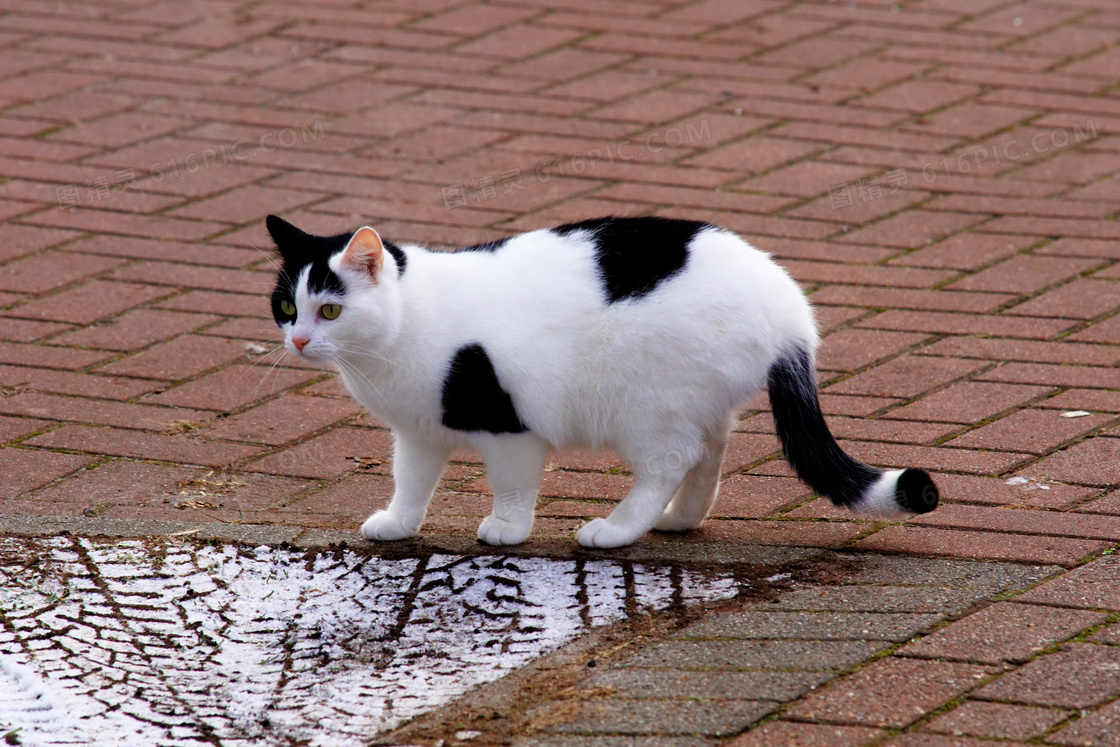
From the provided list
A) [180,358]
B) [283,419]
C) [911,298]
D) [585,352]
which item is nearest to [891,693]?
[585,352]

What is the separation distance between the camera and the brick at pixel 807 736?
87.0 inches

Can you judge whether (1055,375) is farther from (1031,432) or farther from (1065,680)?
(1065,680)

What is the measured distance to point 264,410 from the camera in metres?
3.81

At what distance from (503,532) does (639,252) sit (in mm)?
694

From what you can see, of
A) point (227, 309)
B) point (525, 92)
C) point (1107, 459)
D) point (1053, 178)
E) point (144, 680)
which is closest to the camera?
point (144, 680)

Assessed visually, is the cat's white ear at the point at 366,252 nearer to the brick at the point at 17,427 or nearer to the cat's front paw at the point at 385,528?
the cat's front paw at the point at 385,528

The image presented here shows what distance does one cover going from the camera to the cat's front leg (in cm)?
307

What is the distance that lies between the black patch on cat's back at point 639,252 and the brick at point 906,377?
1017mm

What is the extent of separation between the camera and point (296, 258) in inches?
116

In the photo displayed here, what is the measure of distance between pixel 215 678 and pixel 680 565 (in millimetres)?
1014

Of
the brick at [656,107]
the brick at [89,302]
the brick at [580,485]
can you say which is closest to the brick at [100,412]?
the brick at [89,302]

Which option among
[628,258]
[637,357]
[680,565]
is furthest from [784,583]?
[628,258]

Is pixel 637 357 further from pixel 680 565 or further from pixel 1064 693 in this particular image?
pixel 1064 693

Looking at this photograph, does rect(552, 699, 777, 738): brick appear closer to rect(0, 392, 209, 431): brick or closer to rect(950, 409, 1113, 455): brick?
rect(950, 409, 1113, 455): brick
